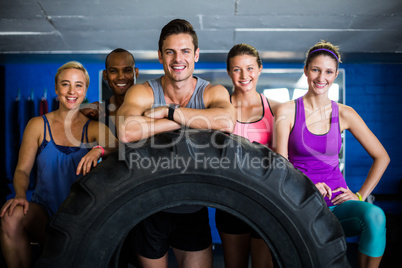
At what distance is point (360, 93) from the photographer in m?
3.89

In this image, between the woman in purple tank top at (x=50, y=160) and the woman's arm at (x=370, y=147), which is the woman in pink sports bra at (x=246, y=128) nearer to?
the woman's arm at (x=370, y=147)

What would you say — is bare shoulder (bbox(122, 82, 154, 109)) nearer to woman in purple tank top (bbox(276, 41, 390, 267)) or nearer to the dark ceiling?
woman in purple tank top (bbox(276, 41, 390, 267))

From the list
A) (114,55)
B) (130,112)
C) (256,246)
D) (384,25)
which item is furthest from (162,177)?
(384,25)

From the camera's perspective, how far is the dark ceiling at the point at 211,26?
2600mm

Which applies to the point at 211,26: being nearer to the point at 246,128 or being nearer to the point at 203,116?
the point at 246,128

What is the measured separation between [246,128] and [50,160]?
1002 mm

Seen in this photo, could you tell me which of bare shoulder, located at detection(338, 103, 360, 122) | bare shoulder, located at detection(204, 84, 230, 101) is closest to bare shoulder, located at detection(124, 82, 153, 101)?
bare shoulder, located at detection(204, 84, 230, 101)

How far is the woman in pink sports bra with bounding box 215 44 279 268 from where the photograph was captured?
1.44 metres

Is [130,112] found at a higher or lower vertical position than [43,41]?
lower

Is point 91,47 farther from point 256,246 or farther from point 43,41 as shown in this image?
point 256,246

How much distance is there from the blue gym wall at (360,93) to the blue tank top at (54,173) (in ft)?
8.24

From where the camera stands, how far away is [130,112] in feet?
3.96

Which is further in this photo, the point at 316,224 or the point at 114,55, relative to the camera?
the point at 114,55

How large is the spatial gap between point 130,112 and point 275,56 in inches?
116
